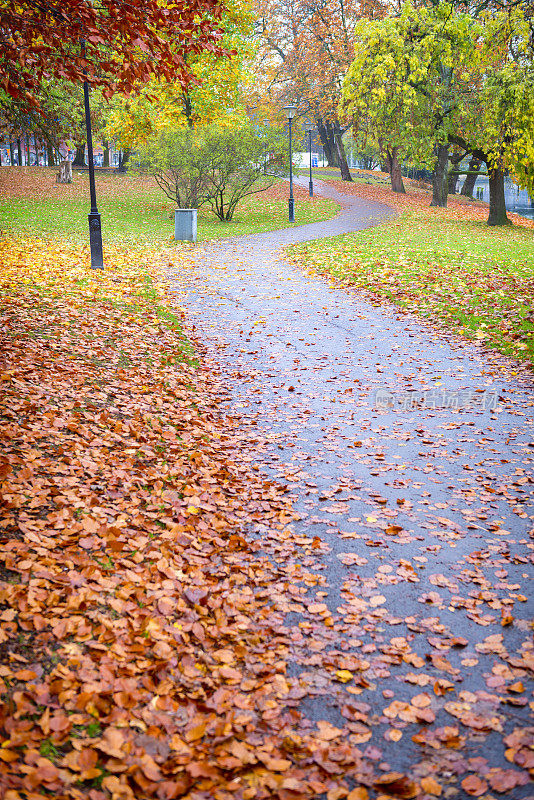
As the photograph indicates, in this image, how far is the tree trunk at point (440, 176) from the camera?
31741mm

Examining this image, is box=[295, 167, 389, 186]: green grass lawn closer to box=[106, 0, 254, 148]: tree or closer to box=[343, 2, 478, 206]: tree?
box=[106, 0, 254, 148]: tree

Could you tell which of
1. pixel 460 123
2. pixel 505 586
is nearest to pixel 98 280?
pixel 505 586

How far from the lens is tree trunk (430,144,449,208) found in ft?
104

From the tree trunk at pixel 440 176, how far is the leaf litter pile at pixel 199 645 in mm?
28282

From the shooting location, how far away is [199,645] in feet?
12.6

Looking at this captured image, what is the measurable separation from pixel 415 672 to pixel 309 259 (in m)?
16.1

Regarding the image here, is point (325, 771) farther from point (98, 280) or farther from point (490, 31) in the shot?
point (490, 31)

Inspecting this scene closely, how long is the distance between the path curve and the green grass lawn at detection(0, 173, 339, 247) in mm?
13550

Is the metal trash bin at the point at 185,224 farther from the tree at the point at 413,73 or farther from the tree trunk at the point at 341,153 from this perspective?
the tree trunk at the point at 341,153

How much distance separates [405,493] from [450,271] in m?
11.3

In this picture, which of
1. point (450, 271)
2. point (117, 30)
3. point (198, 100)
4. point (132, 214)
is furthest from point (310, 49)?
point (117, 30)

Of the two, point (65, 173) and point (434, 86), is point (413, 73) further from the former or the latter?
point (65, 173)

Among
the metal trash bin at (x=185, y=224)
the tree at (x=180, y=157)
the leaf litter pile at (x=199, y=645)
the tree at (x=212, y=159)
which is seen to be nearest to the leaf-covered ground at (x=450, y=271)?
the metal trash bin at (x=185, y=224)

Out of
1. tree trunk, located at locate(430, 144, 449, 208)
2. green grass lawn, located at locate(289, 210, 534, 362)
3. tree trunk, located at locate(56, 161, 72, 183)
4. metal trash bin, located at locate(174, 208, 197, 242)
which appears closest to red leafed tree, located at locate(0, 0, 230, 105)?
green grass lawn, located at locate(289, 210, 534, 362)
